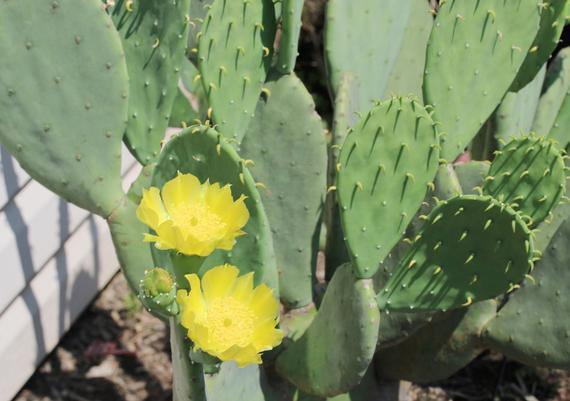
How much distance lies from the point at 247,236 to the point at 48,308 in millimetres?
974

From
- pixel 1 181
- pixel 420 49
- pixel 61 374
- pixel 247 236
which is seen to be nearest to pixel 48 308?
pixel 61 374

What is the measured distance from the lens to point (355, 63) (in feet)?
7.41

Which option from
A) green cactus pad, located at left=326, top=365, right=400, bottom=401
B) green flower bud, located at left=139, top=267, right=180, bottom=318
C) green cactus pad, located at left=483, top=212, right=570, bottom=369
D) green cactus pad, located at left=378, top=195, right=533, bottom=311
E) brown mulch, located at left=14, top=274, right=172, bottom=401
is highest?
green flower bud, located at left=139, top=267, right=180, bottom=318

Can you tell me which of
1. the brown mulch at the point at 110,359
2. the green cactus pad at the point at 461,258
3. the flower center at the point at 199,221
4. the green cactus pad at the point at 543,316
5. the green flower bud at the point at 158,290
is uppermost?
the flower center at the point at 199,221

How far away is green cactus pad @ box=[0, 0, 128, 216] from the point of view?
1798 millimetres

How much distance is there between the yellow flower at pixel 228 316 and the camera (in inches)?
51.7

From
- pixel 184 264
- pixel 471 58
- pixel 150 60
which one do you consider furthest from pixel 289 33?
pixel 184 264

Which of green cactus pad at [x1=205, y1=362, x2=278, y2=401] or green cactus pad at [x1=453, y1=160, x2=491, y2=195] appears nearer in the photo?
green cactus pad at [x1=205, y1=362, x2=278, y2=401]

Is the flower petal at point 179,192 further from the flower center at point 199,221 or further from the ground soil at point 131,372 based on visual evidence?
the ground soil at point 131,372

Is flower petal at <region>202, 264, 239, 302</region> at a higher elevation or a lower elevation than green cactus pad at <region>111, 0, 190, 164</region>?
lower

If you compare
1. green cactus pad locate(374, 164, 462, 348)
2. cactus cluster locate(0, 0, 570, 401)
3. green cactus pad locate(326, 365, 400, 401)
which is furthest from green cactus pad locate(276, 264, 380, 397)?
green cactus pad locate(326, 365, 400, 401)

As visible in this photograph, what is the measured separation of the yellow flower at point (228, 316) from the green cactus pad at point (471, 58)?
2.47ft

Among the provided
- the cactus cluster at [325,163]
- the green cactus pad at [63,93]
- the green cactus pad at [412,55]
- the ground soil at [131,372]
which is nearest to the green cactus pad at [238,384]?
the cactus cluster at [325,163]

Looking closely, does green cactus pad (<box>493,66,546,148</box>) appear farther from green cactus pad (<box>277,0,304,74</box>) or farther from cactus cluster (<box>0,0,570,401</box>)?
green cactus pad (<box>277,0,304,74</box>)
